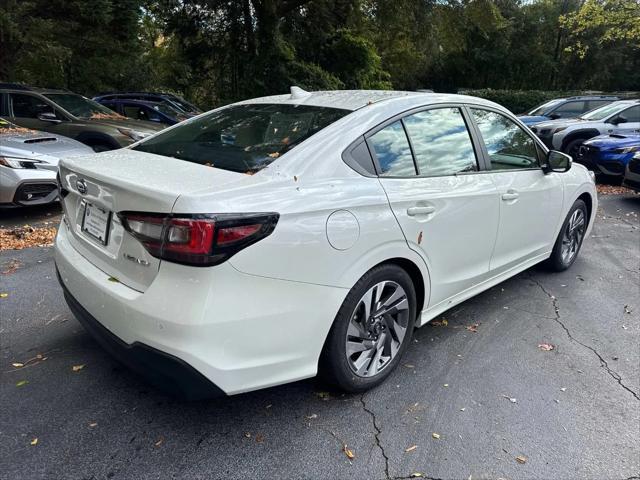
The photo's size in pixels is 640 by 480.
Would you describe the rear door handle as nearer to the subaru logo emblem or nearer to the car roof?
the car roof

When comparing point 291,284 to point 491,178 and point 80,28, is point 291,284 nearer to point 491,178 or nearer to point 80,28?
point 491,178

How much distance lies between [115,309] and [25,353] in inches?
50.4

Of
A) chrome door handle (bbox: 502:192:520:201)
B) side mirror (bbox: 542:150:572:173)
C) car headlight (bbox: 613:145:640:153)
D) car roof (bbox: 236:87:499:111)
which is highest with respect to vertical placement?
car roof (bbox: 236:87:499:111)

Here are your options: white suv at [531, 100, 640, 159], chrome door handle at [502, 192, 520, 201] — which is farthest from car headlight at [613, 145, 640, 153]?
chrome door handle at [502, 192, 520, 201]

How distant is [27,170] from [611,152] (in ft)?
32.0

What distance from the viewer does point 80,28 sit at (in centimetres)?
1402

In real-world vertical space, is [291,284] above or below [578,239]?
above

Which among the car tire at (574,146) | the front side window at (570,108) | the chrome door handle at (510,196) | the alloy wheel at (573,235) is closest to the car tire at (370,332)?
the chrome door handle at (510,196)

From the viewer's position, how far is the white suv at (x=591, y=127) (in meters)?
10.9

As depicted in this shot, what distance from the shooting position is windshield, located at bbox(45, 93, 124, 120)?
8.93 metres

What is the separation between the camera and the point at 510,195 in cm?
358

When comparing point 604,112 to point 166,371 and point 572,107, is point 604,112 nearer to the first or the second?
point 572,107

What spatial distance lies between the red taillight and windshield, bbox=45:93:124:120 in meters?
7.96

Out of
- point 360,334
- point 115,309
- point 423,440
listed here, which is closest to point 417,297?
point 360,334
